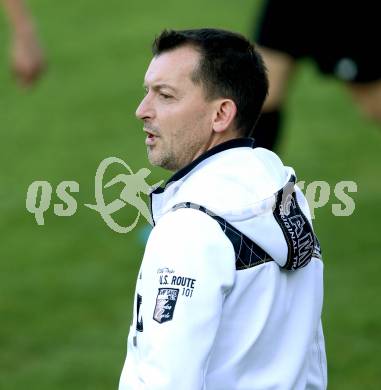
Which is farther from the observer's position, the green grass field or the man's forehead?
the green grass field

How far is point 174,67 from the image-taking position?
3.47 m

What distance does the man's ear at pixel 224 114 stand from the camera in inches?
135

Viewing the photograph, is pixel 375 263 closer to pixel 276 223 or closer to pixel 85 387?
pixel 85 387

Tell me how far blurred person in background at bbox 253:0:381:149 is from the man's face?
3.17 meters

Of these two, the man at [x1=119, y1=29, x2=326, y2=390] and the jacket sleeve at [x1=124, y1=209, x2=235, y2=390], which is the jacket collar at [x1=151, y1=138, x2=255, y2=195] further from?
the jacket sleeve at [x1=124, y1=209, x2=235, y2=390]

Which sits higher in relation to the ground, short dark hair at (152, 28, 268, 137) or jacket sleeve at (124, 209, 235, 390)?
short dark hair at (152, 28, 268, 137)

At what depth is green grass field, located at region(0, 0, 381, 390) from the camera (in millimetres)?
6320

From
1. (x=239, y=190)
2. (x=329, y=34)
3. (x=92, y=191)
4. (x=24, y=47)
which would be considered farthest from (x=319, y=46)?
(x=239, y=190)

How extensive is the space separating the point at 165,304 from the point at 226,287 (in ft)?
0.51

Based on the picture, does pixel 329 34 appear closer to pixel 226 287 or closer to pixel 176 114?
pixel 176 114

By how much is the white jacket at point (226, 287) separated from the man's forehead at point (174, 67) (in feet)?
0.75

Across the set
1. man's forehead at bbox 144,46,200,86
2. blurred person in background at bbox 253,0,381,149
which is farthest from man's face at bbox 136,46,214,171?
blurred person in background at bbox 253,0,381,149

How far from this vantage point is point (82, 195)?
28.5 ft

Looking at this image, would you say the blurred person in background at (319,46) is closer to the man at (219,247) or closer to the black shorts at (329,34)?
the black shorts at (329,34)
